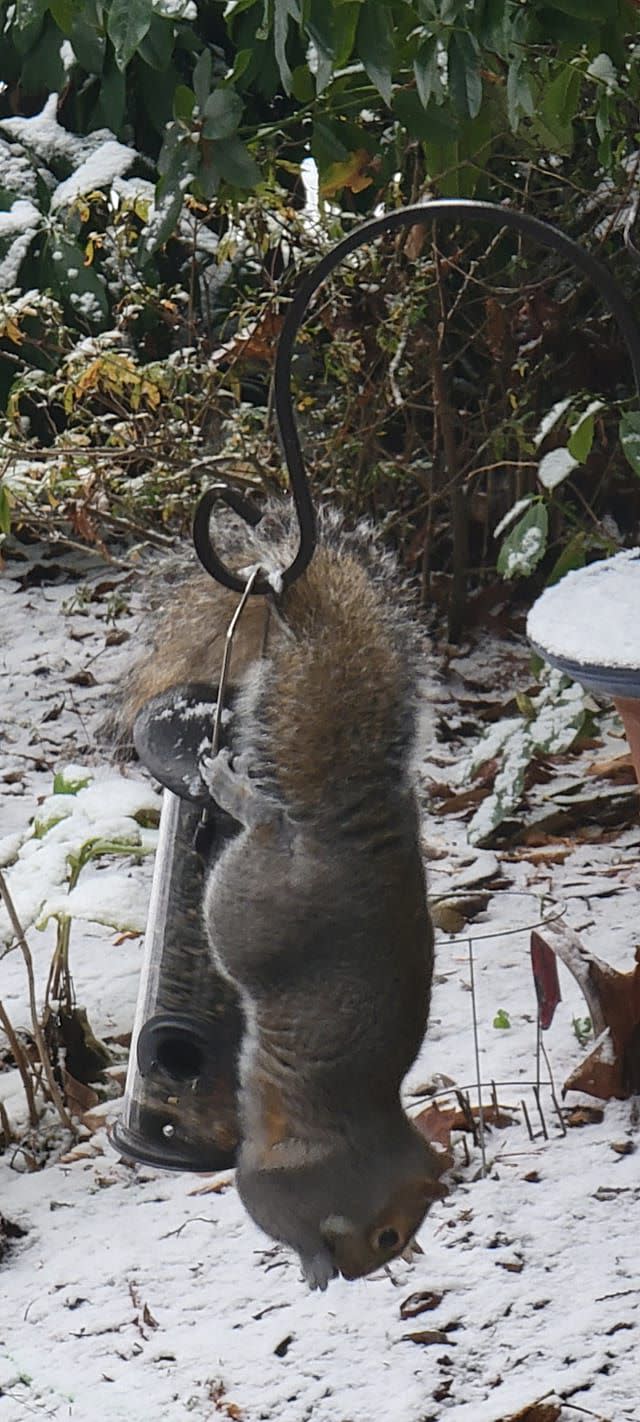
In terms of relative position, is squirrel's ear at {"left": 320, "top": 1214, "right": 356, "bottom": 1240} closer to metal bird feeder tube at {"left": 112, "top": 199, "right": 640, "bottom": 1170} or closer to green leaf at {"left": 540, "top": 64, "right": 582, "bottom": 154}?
metal bird feeder tube at {"left": 112, "top": 199, "right": 640, "bottom": 1170}

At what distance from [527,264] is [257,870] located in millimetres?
2732

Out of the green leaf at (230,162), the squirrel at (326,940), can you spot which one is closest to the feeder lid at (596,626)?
the green leaf at (230,162)

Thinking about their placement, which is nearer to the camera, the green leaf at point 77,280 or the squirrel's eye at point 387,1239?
the squirrel's eye at point 387,1239

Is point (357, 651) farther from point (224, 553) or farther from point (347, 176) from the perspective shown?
point (347, 176)

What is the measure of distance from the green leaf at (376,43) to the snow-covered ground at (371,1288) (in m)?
0.81

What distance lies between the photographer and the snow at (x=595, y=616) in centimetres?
194

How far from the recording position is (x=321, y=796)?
81cm

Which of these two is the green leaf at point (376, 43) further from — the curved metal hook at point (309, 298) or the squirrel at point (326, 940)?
the squirrel at point (326, 940)

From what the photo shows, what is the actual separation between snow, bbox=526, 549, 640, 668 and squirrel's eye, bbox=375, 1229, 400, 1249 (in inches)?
44.7

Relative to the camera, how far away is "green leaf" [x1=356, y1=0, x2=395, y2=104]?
1.29 meters

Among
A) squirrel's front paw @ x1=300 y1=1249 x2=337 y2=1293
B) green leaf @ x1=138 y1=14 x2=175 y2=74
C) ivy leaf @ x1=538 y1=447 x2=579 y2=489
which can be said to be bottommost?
squirrel's front paw @ x1=300 y1=1249 x2=337 y2=1293

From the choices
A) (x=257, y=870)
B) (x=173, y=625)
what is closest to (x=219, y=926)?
(x=257, y=870)

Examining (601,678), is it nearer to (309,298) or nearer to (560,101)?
(560,101)

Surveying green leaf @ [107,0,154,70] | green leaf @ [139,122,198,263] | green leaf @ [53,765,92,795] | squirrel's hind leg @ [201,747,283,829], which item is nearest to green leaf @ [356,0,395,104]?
green leaf @ [107,0,154,70]
